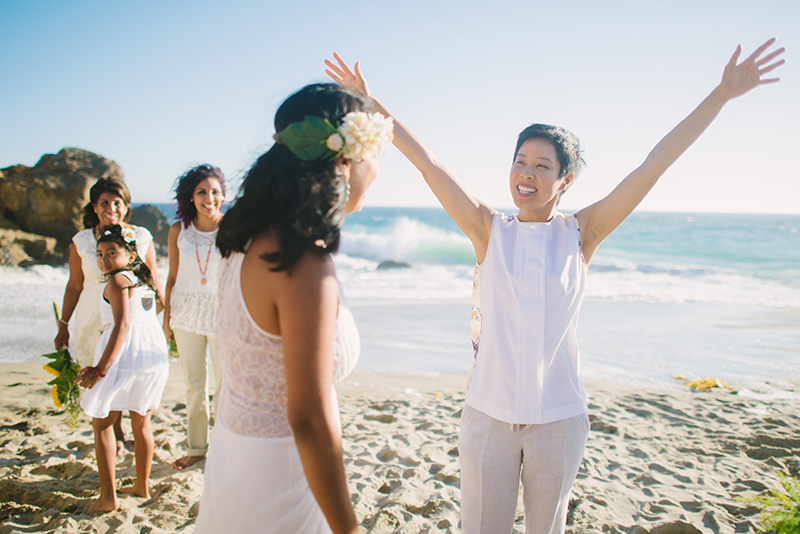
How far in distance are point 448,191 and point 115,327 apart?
7.07 ft

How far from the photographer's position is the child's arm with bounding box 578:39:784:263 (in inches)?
80.0

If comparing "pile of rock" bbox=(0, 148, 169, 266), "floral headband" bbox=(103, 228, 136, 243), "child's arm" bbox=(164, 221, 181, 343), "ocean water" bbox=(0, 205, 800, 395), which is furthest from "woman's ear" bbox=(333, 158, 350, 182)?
"pile of rock" bbox=(0, 148, 169, 266)

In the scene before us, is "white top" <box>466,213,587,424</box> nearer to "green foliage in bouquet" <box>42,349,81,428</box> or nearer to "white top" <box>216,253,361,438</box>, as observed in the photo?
"white top" <box>216,253,361,438</box>

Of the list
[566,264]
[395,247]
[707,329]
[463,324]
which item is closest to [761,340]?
[707,329]

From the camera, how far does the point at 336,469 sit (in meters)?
1.22

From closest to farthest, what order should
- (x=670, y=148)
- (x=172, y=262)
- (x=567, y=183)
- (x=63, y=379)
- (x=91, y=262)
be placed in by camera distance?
(x=670, y=148) → (x=567, y=183) → (x=63, y=379) → (x=91, y=262) → (x=172, y=262)

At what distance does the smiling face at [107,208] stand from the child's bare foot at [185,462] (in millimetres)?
1819

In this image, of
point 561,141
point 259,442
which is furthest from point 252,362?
point 561,141

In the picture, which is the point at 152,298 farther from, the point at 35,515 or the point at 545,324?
the point at 545,324

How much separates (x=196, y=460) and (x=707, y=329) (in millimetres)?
9281

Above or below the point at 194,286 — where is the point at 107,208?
above

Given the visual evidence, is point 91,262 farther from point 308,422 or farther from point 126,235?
point 308,422

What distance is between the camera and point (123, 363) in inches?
122

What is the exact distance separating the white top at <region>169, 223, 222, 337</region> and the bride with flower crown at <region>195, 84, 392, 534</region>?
2554 mm
